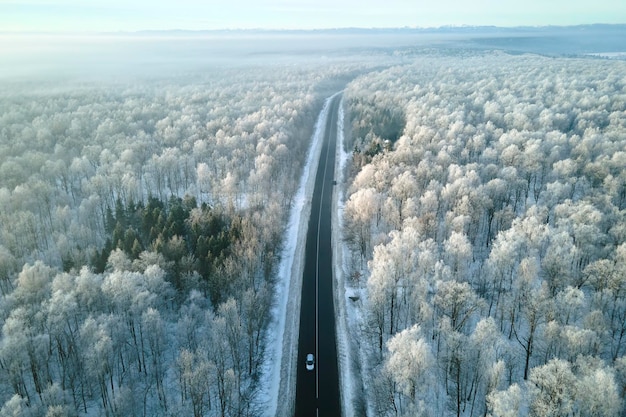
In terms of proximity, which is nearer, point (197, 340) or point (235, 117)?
point (197, 340)

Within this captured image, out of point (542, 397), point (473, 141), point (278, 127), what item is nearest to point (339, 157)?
point (278, 127)

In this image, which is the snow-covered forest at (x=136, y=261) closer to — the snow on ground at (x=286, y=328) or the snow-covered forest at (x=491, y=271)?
the snow on ground at (x=286, y=328)

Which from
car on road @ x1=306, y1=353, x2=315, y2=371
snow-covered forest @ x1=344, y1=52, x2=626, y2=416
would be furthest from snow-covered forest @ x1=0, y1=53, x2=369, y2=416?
snow-covered forest @ x1=344, y1=52, x2=626, y2=416

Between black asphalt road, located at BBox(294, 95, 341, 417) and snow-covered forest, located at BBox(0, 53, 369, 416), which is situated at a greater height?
snow-covered forest, located at BBox(0, 53, 369, 416)

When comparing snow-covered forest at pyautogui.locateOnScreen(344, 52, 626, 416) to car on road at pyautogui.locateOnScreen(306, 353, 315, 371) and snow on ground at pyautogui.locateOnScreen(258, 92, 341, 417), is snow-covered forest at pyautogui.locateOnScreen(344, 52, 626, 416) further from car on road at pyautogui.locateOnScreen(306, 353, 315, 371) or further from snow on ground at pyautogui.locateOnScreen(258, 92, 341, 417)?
snow on ground at pyautogui.locateOnScreen(258, 92, 341, 417)

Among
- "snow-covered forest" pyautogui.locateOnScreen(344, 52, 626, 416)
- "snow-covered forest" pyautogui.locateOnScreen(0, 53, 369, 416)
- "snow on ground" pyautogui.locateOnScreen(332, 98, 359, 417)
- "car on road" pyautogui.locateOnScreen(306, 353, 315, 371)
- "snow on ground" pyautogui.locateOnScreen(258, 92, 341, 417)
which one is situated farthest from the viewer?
"car on road" pyautogui.locateOnScreen(306, 353, 315, 371)

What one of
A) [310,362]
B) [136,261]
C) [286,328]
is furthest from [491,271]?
[136,261]

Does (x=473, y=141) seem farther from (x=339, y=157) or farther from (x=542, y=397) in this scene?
(x=542, y=397)
